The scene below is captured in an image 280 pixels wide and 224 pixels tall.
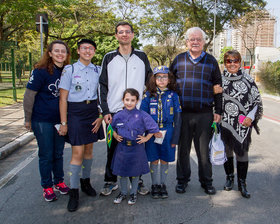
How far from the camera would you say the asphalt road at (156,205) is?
2.93 meters

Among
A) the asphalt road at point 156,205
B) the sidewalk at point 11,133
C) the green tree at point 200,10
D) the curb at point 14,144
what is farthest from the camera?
the green tree at point 200,10

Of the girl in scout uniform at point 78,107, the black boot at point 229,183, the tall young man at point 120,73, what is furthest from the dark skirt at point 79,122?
the black boot at point 229,183

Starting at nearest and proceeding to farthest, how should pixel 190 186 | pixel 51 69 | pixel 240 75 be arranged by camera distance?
pixel 51 69, pixel 240 75, pixel 190 186

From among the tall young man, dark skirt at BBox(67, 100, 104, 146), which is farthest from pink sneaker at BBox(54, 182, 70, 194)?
the tall young man

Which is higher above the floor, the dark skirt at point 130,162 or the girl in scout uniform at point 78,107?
the girl in scout uniform at point 78,107

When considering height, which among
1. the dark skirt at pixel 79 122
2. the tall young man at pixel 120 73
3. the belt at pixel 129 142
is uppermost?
the tall young man at pixel 120 73

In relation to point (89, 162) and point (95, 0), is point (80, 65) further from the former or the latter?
point (95, 0)

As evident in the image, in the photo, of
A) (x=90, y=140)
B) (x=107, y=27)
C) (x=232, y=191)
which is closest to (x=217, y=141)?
(x=232, y=191)

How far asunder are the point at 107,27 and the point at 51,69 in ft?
56.8

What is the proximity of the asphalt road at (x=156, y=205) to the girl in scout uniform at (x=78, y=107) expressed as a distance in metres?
0.28

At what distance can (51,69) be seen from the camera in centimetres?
323

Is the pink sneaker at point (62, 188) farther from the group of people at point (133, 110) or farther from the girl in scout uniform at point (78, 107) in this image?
the girl in scout uniform at point (78, 107)

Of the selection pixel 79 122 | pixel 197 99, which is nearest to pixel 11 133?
pixel 79 122

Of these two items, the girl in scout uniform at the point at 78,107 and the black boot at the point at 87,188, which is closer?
the girl in scout uniform at the point at 78,107
